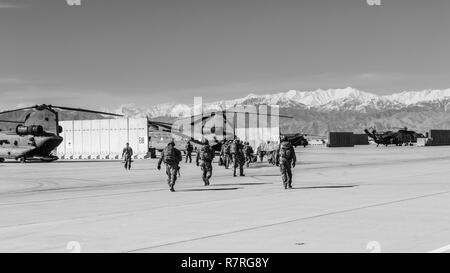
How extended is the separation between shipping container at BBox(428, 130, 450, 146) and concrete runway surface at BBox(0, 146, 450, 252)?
86.3 metres

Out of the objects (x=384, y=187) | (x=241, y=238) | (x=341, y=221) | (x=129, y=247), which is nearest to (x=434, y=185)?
(x=384, y=187)

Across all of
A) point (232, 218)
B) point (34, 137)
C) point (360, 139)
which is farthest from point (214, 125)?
point (360, 139)

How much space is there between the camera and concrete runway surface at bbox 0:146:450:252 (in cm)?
921

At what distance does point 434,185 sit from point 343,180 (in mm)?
3953

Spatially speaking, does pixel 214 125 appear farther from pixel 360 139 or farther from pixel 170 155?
pixel 360 139

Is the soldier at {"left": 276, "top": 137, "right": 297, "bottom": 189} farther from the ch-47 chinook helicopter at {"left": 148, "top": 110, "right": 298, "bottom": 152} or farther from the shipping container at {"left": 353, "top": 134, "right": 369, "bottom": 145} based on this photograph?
the shipping container at {"left": 353, "top": 134, "right": 369, "bottom": 145}

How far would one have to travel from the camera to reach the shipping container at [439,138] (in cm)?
10256

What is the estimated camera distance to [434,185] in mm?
19828

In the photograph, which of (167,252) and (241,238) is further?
(241,238)

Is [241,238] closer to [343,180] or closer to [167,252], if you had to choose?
[167,252]

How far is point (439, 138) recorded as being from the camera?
10625 centimetres

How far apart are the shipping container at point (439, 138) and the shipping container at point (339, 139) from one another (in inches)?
506
